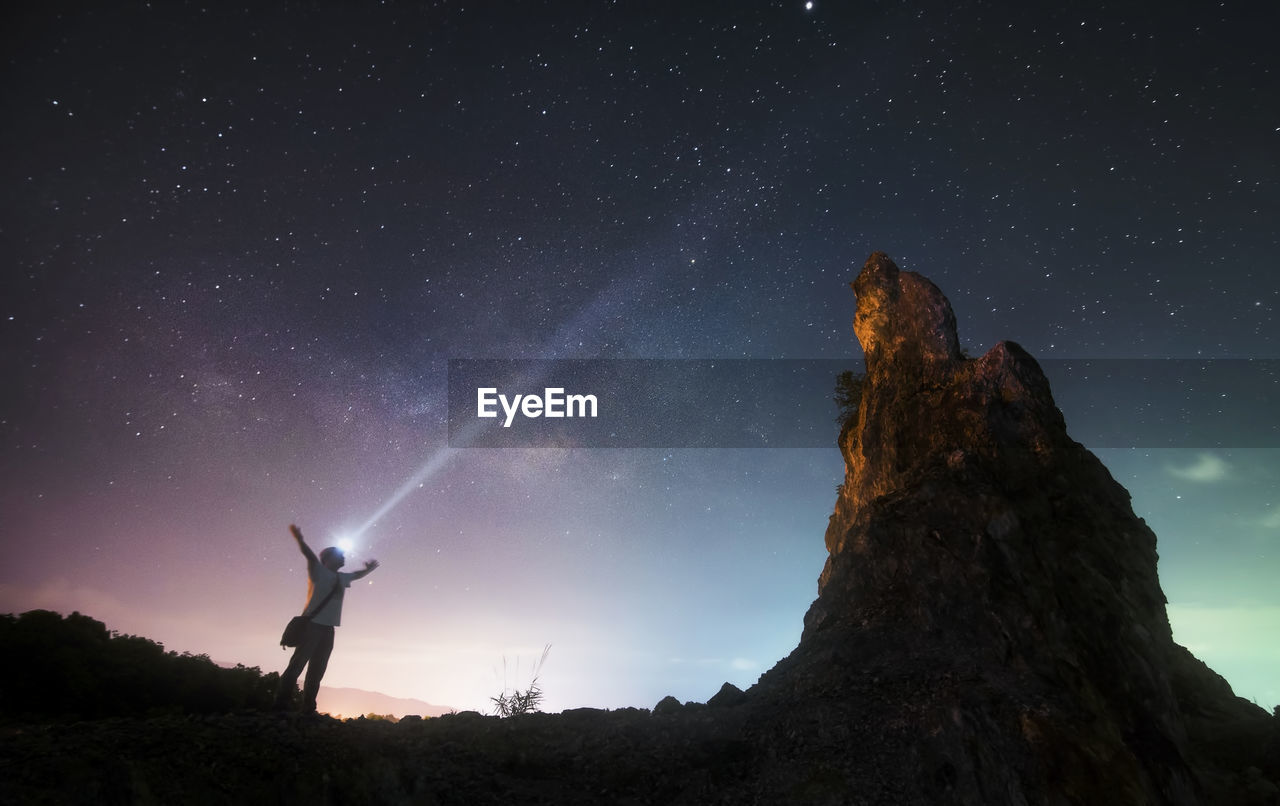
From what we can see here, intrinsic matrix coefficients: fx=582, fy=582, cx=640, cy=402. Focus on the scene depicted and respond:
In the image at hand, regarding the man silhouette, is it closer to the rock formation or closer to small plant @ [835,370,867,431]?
the rock formation

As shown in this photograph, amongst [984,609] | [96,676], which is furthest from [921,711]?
[96,676]

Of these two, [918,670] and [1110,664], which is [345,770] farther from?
[1110,664]

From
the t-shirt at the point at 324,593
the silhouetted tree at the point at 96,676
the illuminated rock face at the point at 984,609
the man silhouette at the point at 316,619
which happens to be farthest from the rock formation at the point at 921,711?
the silhouetted tree at the point at 96,676

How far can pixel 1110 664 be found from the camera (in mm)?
16625

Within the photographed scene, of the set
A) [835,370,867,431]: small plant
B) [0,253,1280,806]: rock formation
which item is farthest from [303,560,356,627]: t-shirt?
[835,370,867,431]: small plant

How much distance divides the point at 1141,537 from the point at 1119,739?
12.3 meters

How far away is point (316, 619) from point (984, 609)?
1752cm

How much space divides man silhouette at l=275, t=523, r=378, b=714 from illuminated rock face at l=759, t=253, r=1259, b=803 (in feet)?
35.8

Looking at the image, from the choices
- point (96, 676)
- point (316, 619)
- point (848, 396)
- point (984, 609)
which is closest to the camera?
point (96, 676)

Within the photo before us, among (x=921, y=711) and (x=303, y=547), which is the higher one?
(x=303, y=547)

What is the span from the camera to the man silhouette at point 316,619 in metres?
11.9

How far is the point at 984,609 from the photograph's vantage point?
16.9m

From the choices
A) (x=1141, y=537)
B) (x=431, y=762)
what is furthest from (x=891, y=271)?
(x=431, y=762)

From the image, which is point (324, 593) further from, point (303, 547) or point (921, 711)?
point (921, 711)
